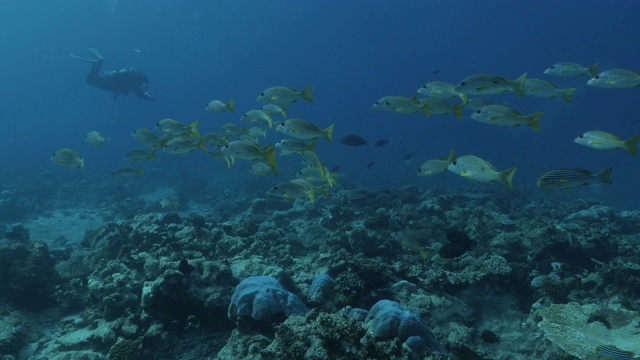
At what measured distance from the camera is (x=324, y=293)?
20.9 feet

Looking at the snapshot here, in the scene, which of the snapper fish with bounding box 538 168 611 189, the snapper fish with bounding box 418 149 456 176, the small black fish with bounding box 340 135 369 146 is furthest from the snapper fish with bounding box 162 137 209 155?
the snapper fish with bounding box 538 168 611 189

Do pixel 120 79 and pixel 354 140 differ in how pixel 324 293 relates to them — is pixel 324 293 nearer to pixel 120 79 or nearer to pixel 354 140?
pixel 354 140

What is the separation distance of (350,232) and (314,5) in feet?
424

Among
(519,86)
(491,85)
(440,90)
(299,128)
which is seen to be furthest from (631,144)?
(299,128)

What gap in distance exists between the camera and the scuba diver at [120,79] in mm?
29087

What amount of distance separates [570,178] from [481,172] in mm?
1690

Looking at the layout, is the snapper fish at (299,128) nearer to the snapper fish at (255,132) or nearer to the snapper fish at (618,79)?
the snapper fish at (255,132)

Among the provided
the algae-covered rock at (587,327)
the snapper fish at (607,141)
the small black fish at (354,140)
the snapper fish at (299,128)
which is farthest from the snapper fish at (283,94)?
the algae-covered rock at (587,327)

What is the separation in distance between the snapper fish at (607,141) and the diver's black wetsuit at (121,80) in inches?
1203

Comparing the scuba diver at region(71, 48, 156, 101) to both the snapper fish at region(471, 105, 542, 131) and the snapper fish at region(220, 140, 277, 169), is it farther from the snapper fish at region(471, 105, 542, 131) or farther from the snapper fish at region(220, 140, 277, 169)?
the snapper fish at region(471, 105, 542, 131)

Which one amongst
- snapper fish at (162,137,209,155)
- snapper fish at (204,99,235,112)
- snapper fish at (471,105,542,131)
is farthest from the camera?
snapper fish at (204,99,235,112)

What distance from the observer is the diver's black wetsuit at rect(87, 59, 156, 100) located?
29.1m

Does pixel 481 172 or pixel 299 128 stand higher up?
pixel 299 128

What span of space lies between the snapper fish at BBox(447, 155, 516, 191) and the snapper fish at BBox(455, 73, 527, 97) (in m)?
1.89
